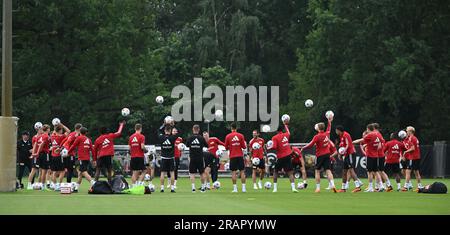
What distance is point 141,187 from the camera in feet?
107

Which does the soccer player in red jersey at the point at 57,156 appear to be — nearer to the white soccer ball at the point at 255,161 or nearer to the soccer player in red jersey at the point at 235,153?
the soccer player in red jersey at the point at 235,153

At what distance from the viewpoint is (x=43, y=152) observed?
36031mm

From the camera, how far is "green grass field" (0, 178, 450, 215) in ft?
75.9

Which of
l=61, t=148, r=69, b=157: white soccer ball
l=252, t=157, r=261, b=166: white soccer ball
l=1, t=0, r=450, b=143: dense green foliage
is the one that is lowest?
l=252, t=157, r=261, b=166: white soccer ball

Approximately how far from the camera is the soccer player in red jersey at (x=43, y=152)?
35.9 meters

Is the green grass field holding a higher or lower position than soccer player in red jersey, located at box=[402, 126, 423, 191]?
lower

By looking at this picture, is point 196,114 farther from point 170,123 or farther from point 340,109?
point 170,123

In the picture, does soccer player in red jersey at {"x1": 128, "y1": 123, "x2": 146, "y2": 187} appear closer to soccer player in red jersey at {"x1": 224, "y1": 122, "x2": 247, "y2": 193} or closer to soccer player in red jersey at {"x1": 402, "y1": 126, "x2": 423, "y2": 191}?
soccer player in red jersey at {"x1": 224, "y1": 122, "x2": 247, "y2": 193}

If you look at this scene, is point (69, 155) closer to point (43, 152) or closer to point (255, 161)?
point (43, 152)

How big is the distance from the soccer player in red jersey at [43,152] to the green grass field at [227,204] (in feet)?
14.5

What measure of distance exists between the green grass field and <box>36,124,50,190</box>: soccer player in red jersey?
4.41m

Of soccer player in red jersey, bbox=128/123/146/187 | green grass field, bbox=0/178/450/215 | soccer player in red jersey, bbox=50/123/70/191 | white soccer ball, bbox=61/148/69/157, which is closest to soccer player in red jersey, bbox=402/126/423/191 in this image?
green grass field, bbox=0/178/450/215
